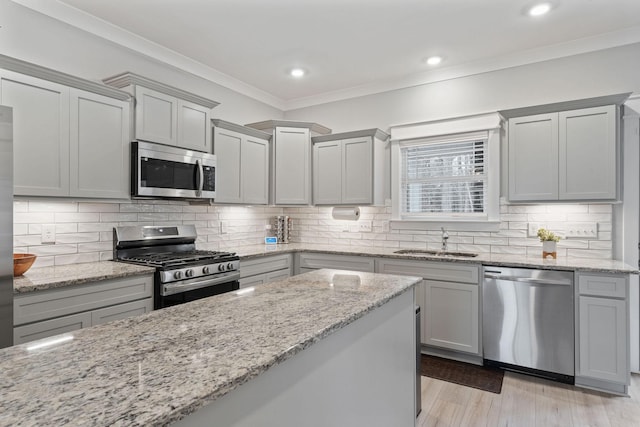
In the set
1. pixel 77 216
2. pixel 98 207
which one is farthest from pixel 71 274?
pixel 98 207

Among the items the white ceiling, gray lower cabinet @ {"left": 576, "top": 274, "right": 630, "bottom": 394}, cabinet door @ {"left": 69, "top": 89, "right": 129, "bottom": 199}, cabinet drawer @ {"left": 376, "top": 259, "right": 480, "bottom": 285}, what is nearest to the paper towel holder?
cabinet drawer @ {"left": 376, "top": 259, "right": 480, "bottom": 285}

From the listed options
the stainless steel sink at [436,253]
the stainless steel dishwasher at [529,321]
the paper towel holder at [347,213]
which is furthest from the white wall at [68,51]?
the stainless steel dishwasher at [529,321]

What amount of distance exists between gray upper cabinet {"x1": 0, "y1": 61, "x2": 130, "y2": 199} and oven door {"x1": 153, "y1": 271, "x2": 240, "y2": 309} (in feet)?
2.65

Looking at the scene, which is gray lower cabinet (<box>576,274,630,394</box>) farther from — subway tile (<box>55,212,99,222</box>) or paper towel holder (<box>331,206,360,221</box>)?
subway tile (<box>55,212,99,222</box>)

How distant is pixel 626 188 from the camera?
3.04 metres

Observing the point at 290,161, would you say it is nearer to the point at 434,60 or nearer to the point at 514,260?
the point at 434,60

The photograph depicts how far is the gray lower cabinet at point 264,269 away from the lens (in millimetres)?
3521

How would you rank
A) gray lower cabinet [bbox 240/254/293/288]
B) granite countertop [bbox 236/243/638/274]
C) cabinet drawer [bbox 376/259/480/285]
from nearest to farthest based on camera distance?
granite countertop [bbox 236/243/638/274] < cabinet drawer [bbox 376/259/480/285] < gray lower cabinet [bbox 240/254/293/288]

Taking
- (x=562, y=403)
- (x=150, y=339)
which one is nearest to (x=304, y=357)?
(x=150, y=339)

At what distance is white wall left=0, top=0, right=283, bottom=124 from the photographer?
2.50 meters

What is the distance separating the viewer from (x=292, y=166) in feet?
14.1

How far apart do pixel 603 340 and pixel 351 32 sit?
3.13 metres

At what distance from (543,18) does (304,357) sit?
3211 mm

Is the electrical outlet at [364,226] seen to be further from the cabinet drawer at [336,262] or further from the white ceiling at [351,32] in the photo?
the white ceiling at [351,32]
